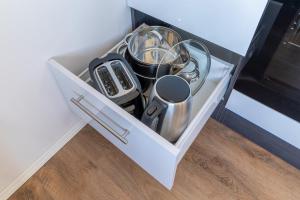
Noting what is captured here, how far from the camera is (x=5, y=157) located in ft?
2.91

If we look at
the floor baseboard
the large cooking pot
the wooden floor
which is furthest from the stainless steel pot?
the floor baseboard

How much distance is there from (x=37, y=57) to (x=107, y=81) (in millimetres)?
238

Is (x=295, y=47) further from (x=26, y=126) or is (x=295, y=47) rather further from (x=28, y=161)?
(x=28, y=161)

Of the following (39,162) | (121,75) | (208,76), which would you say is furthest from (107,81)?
(39,162)

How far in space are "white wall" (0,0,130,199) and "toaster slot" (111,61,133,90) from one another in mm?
183

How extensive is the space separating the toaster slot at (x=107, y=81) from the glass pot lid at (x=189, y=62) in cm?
16

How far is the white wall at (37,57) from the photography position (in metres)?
0.71

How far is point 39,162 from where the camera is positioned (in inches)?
41.9

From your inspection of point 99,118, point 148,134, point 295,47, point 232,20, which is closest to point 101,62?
point 99,118

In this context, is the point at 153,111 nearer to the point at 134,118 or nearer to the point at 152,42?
the point at 134,118

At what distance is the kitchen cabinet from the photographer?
68 cm

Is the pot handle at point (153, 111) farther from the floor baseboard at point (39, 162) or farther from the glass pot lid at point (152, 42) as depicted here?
the floor baseboard at point (39, 162)

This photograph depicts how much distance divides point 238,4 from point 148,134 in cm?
43

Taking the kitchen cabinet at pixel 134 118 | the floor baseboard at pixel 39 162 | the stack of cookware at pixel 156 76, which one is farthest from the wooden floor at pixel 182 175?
the stack of cookware at pixel 156 76
